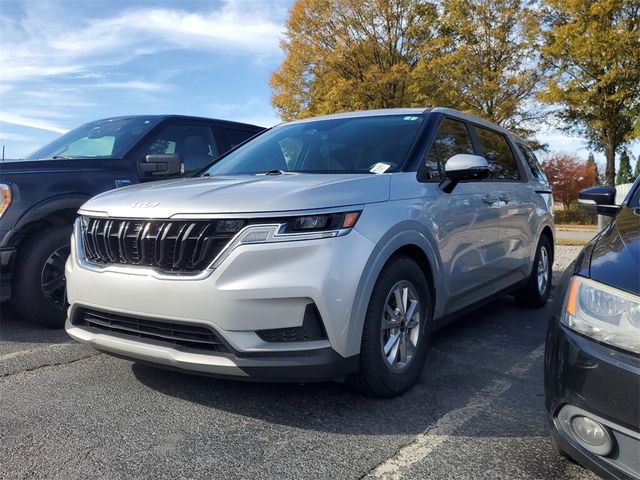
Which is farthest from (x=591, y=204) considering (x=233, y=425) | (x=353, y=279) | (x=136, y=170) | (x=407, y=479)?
(x=136, y=170)

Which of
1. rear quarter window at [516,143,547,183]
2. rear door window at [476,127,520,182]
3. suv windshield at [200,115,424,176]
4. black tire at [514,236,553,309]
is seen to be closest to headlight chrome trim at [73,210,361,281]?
suv windshield at [200,115,424,176]

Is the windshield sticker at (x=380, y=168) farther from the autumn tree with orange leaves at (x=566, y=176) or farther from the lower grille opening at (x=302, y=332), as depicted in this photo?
the autumn tree with orange leaves at (x=566, y=176)

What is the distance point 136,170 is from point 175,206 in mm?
2540

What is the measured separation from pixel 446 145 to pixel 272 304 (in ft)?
6.69

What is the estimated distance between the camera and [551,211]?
19.6ft

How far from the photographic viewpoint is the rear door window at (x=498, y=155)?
4.72m

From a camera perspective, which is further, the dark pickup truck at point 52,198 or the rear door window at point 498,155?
the rear door window at point 498,155

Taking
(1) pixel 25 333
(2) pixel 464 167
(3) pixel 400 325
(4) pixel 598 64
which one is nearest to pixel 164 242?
(3) pixel 400 325

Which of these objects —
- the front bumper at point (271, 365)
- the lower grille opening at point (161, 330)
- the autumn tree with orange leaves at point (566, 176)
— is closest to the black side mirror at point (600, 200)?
the front bumper at point (271, 365)

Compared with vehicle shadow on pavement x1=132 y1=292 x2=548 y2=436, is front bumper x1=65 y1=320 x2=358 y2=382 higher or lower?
higher

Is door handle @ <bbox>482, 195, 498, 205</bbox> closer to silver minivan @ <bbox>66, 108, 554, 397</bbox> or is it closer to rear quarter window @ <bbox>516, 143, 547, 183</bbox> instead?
silver minivan @ <bbox>66, 108, 554, 397</bbox>

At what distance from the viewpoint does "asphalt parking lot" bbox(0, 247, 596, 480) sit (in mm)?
2387

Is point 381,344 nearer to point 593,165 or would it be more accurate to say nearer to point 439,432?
point 439,432

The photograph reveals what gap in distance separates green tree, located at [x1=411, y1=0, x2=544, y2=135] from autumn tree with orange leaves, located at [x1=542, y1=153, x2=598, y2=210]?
58.3 feet
